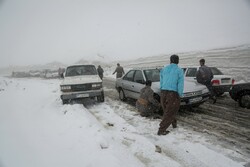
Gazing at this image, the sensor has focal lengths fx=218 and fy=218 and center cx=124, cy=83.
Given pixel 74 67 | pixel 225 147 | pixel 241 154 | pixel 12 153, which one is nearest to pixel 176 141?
pixel 225 147

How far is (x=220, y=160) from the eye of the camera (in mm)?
4062

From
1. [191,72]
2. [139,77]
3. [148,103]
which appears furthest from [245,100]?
[139,77]

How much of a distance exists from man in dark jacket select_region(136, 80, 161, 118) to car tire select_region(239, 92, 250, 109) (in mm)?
3201

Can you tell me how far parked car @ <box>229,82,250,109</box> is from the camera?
768 cm

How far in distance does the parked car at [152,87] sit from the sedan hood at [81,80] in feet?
3.94

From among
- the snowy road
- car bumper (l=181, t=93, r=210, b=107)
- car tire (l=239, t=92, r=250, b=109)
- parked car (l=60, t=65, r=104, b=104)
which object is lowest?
the snowy road

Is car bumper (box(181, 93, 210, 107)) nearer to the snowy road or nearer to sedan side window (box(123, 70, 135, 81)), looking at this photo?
the snowy road

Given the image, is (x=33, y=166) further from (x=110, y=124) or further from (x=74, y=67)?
(x=74, y=67)

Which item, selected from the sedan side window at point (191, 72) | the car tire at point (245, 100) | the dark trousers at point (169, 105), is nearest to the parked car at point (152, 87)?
the car tire at point (245, 100)

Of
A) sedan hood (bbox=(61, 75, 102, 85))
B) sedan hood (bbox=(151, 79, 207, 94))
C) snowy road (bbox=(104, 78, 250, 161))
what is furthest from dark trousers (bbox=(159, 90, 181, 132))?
sedan hood (bbox=(61, 75, 102, 85))

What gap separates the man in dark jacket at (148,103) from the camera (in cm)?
699

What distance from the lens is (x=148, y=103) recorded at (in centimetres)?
719

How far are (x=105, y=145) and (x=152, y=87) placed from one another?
326 cm

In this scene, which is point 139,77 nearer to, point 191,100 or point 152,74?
point 152,74
